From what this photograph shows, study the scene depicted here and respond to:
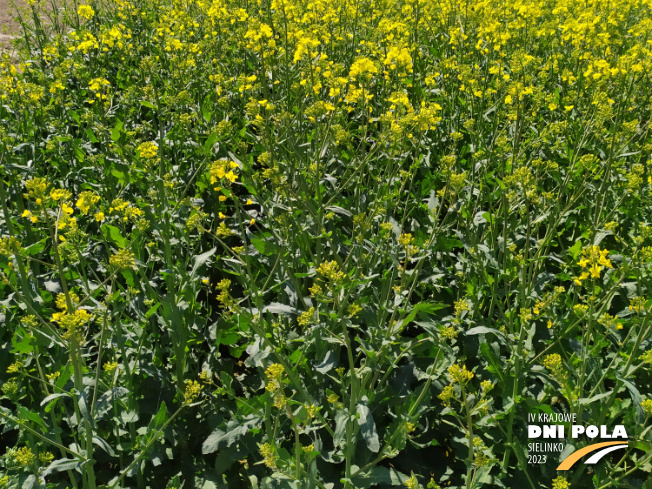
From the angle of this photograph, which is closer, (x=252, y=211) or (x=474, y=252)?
(x=474, y=252)

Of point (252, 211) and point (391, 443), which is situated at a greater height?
point (252, 211)

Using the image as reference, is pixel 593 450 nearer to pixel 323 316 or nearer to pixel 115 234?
pixel 323 316

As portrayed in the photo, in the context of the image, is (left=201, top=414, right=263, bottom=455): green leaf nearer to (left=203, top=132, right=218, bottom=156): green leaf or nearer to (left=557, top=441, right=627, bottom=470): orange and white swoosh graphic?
(left=557, top=441, right=627, bottom=470): orange and white swoosh graphic

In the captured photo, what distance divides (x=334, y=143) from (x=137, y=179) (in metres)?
1.24

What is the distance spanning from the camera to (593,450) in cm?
233

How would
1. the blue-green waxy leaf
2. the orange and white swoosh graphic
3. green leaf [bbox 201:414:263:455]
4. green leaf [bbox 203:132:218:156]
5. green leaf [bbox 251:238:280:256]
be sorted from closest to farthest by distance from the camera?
the blue-green waxy leaf < the orange and white swoosh graphic < green leaf [bbox 201:414:263:455] < green leaf [bbox 251:238:280:256] < green leaf [bbox 203:132:218:156]

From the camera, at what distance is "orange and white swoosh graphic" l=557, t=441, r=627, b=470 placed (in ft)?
7.48

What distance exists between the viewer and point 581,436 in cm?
243

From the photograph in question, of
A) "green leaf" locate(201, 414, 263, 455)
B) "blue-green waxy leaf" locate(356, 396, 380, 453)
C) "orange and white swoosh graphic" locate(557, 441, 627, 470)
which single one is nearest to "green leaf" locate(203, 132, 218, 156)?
"green leaf" locate(201, 414, 263, 455)

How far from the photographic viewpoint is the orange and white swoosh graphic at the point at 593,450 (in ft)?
7.48

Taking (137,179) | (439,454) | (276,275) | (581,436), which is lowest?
(439,454)

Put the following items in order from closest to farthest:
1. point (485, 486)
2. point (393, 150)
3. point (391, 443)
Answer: point (391, 443) → point (485, 486) → point (393, 150)

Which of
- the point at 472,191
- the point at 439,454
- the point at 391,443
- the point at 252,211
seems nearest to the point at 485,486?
the point at 439,454

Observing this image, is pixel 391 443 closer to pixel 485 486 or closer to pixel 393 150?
pixel 485 486
